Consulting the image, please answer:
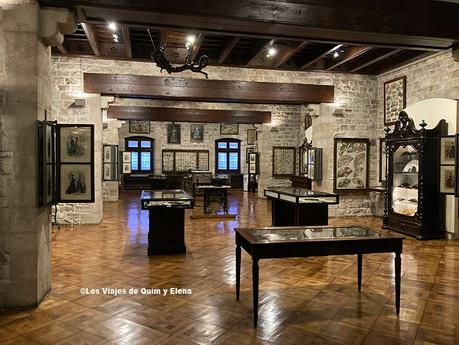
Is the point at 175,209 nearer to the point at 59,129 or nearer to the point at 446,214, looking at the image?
the point at 59,129

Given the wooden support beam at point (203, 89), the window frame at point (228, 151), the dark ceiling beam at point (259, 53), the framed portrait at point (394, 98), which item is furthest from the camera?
the window frame at point (228, 151)

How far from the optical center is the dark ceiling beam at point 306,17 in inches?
156

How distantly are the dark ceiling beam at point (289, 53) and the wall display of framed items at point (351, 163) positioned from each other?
94.3 inches

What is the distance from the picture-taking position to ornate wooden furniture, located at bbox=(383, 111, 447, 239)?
6.90 meters

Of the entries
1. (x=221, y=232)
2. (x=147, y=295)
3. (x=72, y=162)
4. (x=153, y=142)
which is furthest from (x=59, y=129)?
(x=153, y=142)

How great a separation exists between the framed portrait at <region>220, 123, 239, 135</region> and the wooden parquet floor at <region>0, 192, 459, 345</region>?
1430 centimetres

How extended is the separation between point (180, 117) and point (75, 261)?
950 cm

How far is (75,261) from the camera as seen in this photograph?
206 inches

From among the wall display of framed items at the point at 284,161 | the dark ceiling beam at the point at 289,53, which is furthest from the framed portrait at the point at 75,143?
the wall display of framed items at the point at 284,161

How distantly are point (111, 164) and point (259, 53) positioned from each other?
5.33 meters

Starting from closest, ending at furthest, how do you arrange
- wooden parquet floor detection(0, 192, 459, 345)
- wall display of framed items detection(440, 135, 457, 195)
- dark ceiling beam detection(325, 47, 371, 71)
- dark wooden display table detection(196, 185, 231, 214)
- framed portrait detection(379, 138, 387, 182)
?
wooden parquet floor detection(0, 192, 459, 345) → wall display of framed items detection(440, 135, 457, 195) → dark ceiling beam detection(325, 47, 371, 71) → framed portrait detection(379, 138, 387, 182) → dark wooden display table detection(196, 185, 231, 214)

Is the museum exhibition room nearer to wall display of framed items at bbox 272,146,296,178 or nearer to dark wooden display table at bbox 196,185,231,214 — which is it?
dark wooden display table at bbox 196,185,231,214

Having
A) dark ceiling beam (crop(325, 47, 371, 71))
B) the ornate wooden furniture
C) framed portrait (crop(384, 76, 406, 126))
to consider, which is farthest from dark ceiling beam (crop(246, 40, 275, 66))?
framed portrait (crop(384, 76, 406, 126))

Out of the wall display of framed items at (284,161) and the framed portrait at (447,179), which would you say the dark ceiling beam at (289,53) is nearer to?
Result: the framed portrait at (447,179)
